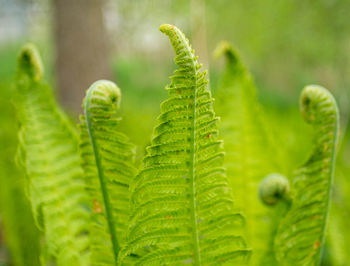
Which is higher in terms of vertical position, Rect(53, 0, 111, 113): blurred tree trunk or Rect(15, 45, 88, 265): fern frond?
Rect(53, 0, 111, 113): blurred tree trunk

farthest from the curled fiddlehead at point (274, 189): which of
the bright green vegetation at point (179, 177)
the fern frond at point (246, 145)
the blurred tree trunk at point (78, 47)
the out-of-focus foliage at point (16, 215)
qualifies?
the blurred tree trunk at point (78, 47)

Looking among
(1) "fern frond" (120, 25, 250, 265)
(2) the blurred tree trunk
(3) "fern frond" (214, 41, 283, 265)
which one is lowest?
(1) "fern frond" (120, 25, 250, 265)

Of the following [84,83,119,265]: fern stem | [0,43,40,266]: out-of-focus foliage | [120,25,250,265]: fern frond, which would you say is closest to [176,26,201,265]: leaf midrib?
[120,25,250,265]: fern frond

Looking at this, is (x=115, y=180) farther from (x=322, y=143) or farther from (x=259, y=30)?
(x=259, y=30)

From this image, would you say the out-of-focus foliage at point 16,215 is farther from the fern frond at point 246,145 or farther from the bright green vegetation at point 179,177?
the fern frond at point 246,145

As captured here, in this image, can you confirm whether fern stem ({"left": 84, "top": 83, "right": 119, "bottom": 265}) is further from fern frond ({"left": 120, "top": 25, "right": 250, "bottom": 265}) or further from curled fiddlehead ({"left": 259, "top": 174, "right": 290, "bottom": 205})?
curled fiddlehead ({"left": 259, "top": 174, "right": 290, "bottom": 205})

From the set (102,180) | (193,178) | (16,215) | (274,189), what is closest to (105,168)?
(102,180)
